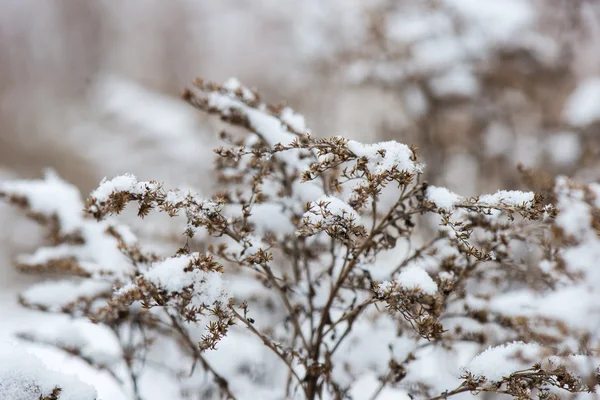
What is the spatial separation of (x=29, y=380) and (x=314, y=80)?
5318mm

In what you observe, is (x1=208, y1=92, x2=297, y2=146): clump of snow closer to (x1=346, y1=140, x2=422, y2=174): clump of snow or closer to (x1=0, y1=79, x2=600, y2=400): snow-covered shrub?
(x1=0, y1=79, x2=600, y2=400): snow-covered shrub

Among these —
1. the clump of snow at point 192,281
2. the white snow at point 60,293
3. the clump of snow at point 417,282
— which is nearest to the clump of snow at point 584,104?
the clump of snow at point 417,282

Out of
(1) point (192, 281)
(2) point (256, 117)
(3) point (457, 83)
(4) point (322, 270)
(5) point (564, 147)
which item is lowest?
(1) point (192, 281)

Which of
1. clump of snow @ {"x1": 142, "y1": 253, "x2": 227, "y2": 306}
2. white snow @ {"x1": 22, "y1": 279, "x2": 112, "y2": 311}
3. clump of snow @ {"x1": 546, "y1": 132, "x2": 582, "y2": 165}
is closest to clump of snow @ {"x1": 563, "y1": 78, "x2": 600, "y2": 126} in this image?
clump of snow @ {"x1": 546, "y1": 132, "x2": 582, "y2": 165}

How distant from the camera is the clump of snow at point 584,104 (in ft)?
11.2

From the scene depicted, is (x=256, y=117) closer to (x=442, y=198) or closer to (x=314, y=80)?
(x=442, y=198)

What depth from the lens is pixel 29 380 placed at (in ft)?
3.95

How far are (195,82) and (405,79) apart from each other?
2.83 meters

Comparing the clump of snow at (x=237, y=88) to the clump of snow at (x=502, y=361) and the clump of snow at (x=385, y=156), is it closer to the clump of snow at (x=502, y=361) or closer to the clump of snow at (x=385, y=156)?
the clump of snow at (x=385, y=156)

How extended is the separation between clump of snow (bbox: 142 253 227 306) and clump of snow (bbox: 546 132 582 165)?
140 inches

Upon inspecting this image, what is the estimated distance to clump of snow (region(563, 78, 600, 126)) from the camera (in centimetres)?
343

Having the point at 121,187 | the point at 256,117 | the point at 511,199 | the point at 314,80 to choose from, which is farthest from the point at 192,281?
the point at 314,80

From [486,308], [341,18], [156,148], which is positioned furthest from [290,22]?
[486,308]

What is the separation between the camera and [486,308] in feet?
5.10
